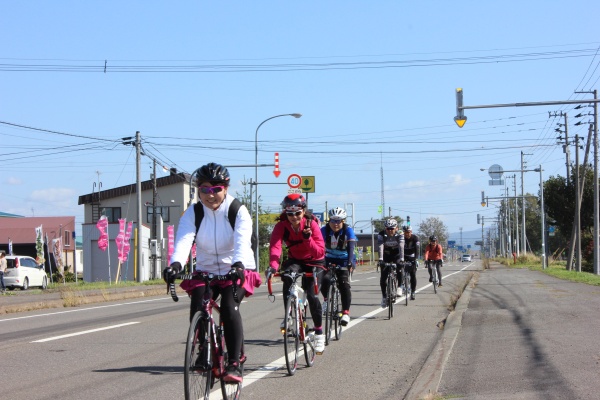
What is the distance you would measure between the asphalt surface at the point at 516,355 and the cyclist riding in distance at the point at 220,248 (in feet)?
5.84

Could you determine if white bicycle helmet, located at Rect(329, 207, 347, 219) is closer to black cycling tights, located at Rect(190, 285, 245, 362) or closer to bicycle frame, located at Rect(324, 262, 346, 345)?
bicycle frame, located at Rect(324, 262, 346, 345)

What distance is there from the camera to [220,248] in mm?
5840

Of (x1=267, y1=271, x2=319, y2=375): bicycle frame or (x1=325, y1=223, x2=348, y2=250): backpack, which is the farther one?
(x1=325, y1=223, x2=348, y2=250): backpack

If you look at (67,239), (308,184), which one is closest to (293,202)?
(308,184)

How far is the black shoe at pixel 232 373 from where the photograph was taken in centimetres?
561

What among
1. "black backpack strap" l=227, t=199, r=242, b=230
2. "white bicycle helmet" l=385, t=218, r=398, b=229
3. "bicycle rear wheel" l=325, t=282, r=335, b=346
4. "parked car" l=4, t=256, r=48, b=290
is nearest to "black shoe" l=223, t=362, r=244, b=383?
"black backpack strap" l=227, t=199, r=242, b=230

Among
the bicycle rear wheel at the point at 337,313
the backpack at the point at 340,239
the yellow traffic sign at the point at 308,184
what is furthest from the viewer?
the yellow traffic sign at the point at 308,184

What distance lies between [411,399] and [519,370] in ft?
5.25

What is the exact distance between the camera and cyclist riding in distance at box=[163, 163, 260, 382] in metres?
5.64

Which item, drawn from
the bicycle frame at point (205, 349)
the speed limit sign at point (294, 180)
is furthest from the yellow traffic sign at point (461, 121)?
the speed limit sign at point (294, 180)

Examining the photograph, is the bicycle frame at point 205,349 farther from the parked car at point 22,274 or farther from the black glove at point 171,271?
the parked car at point 22,274

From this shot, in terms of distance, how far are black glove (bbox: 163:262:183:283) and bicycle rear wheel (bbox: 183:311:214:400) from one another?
31cm

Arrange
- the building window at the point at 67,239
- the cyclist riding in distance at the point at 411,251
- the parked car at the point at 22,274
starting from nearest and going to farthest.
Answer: the cyclist riding in distance at the point at 411,251
the parked car at the point at 22,274
the building window at the point at 67,239

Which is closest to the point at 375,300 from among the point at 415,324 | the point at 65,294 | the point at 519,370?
the point at 415,324
